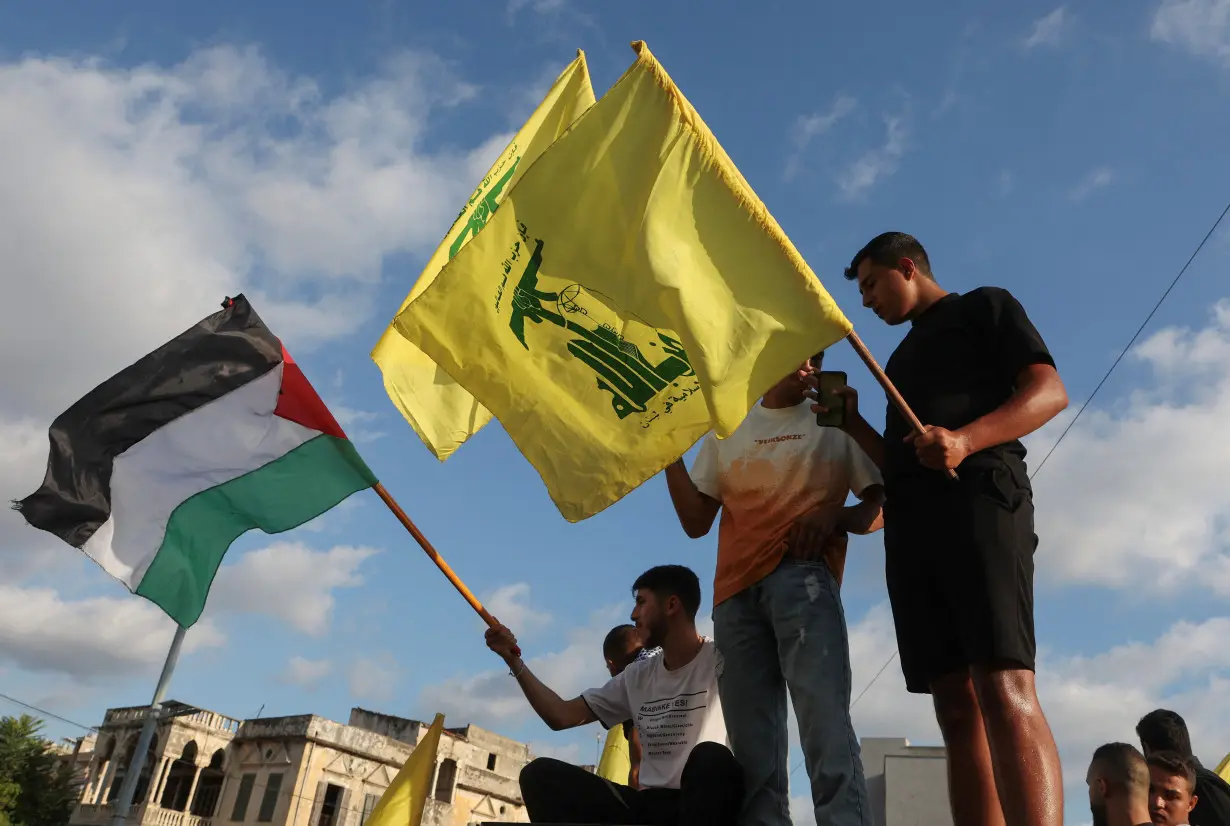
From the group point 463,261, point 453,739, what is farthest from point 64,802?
point 463,261

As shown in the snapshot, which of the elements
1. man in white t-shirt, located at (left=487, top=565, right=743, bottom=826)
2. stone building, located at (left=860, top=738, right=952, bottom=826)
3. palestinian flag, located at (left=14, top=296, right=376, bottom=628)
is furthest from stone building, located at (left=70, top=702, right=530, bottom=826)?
man in white t-shirt, located at (left=487, top=565, right=743, bottom=826)

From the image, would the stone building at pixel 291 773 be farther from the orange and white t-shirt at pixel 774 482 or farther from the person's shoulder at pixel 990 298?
the person's shoulder at pixel 990 298

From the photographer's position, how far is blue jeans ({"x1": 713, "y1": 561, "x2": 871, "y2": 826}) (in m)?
2.93

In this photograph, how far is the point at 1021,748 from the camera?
2.43 meters

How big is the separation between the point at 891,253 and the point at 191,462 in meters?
3.72

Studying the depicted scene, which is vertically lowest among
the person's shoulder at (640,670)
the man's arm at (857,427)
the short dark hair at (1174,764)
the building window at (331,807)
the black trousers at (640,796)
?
the black trousers at (640,796)

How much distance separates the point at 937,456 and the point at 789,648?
0.89m

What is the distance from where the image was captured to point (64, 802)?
3378 cm

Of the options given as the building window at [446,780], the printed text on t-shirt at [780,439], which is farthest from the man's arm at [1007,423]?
the building window at [446,780]

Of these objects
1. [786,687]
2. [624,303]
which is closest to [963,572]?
[786,687]

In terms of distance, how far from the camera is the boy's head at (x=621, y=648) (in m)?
5.37

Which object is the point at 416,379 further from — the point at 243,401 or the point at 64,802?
the point at 64,802

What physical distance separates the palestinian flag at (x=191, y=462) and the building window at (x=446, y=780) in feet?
112

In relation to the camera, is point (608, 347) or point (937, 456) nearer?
point (937, 456)
